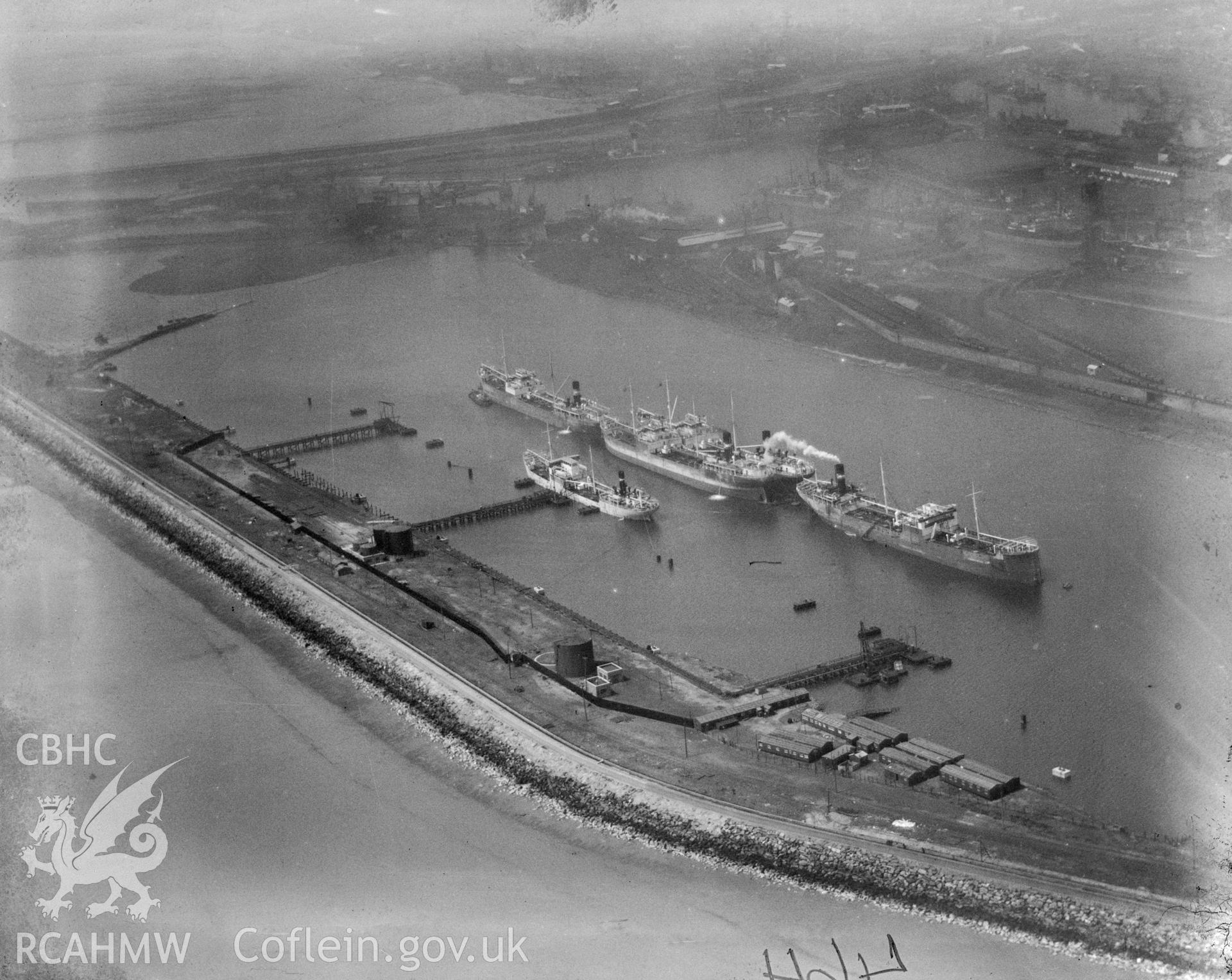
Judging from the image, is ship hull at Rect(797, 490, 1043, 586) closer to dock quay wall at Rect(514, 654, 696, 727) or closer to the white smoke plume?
the white smoke plume

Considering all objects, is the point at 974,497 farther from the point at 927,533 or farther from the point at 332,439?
the point at 332,439

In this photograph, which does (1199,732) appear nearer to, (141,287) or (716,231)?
(716,231)

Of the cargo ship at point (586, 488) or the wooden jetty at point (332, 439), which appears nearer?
the cargo ship at point (586, 488)

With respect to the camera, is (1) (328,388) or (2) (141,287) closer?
(1) (328,388)

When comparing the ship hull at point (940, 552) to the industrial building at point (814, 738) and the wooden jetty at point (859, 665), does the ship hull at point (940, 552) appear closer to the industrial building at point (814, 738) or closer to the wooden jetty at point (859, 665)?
the wooden jetty at point (859, 665)

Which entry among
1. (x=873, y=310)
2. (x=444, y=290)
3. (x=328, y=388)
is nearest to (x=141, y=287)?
(x=444, y=290)

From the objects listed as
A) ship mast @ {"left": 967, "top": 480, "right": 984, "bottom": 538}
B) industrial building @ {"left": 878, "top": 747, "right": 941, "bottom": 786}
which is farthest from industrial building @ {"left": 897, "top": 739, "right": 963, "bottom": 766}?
ship mast @ {"left": 967, "top": 480, "right": 984, "bottom": 538}

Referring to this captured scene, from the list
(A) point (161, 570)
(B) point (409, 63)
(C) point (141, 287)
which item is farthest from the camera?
(C) point (141, 287)

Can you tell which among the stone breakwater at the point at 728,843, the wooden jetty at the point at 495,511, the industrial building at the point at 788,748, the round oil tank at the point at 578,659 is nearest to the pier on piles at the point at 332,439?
the wooden jetty at the point at 495,511
